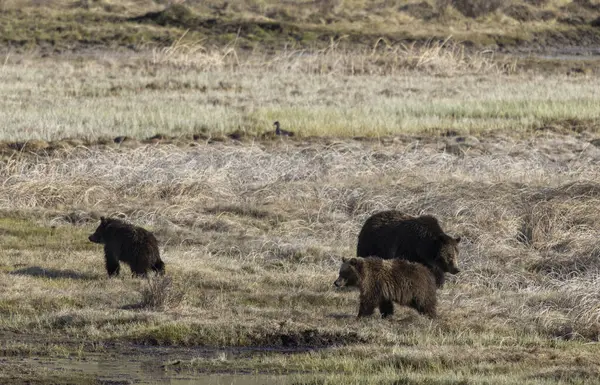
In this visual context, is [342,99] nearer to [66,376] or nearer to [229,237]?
[229,237]

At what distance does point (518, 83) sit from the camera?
117ft

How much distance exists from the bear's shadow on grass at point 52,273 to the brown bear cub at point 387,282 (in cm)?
378

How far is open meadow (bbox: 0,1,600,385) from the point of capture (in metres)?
11.2

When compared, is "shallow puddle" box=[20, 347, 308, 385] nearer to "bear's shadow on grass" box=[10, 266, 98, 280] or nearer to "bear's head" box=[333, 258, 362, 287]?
"bear's head" box=[333, 258, 362, 287]

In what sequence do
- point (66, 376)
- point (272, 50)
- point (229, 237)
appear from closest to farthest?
point (66, 376), point (229, 237), point (272, 50)

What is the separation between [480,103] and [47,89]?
12080 millimetres

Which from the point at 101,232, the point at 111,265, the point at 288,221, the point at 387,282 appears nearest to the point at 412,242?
the point at 387,282

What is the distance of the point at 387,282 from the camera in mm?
12094

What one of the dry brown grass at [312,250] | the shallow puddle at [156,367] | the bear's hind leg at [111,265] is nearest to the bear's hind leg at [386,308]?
the dry brown grass at [312,250]

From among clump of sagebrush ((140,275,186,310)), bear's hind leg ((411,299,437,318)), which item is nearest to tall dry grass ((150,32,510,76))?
clump of sagebrush ((140,275,186,310))

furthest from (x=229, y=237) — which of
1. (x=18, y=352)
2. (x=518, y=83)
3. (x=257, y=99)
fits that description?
(x=518, y=83)

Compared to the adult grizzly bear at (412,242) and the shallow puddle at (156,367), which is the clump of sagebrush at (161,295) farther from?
the adult grizzly bear at (412,242)

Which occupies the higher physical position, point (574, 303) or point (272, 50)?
point (574, 303)

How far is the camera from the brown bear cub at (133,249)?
1388 centimetres
